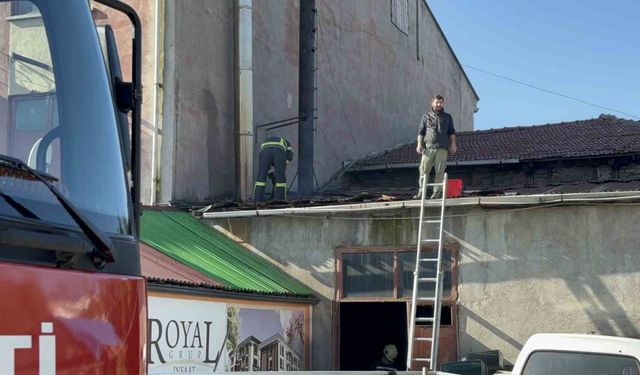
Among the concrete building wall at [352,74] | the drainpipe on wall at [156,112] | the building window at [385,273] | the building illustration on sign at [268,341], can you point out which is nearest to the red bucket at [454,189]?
the building window at [385,273]

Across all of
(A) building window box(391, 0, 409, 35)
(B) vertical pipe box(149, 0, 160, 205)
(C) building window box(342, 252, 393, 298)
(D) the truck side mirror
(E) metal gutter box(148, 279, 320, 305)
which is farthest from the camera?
(A) building window box(391, 0, 409, 35)

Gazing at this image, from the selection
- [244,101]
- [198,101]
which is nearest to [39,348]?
[198,101]

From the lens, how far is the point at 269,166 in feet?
52.0

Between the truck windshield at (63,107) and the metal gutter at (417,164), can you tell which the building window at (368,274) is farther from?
the truck windshield at (63,107)

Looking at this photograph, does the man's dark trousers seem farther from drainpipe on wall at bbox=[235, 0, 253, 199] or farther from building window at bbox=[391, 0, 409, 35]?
building window at bbox=[391, 0, 409, 35]

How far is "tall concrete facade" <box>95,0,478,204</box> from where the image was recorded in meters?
14.6

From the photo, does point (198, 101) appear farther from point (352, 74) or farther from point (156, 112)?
point (352, 74)

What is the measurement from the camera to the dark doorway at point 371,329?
17.5 meters

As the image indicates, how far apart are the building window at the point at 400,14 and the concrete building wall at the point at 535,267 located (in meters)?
11.4

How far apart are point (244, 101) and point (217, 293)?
5.88m

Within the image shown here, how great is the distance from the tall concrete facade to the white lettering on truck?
7.20 m

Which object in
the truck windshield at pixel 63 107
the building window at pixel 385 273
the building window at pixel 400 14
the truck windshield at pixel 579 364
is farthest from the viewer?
the building window at pixel 400 14

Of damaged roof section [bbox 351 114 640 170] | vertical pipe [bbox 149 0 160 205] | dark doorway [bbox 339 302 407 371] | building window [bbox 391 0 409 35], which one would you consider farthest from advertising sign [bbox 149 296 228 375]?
building window [bbox 391 0 409 35]

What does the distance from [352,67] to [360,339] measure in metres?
6.86
